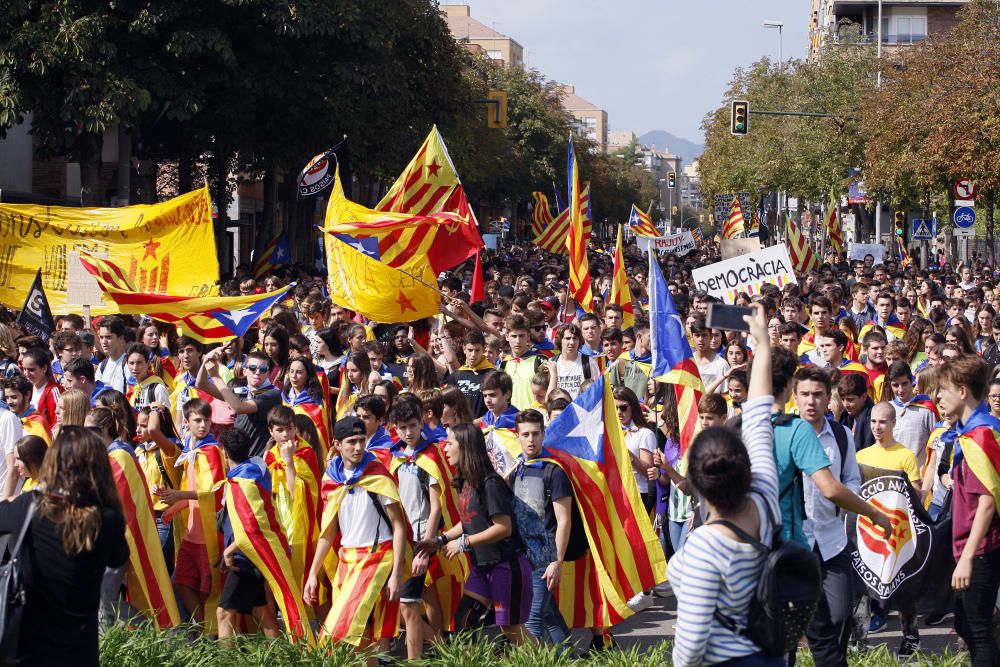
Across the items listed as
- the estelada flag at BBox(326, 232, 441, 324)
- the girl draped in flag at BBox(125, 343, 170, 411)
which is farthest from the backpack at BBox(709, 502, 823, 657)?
the estelada flag at BBox(326, 232, 441, 324)

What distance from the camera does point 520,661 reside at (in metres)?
6.39

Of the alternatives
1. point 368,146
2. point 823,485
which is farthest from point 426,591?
point 368,146

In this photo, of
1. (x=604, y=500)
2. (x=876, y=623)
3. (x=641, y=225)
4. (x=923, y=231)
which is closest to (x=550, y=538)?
(x=604, y=500)

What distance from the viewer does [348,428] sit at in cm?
690

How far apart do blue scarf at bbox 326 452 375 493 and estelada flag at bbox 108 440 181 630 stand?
1.09 m

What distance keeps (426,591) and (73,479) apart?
9.26 feet

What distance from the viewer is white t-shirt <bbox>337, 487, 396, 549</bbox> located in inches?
269

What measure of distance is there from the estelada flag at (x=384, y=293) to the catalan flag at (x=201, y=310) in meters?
1.44

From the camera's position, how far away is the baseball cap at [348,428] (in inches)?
271

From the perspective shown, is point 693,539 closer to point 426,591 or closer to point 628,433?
point 426,591

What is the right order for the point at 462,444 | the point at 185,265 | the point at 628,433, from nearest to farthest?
the point at 462,444 < the point at 628,433 < the point at 185,265

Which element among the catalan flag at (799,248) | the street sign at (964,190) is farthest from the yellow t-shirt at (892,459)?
the catalan flag at (799,248)

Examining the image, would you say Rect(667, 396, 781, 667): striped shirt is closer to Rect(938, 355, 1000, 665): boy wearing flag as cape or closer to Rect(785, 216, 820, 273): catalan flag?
Rect(938, 355, 1000, 665): boy wearing flag as cape

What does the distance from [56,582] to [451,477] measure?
272 centimetres
